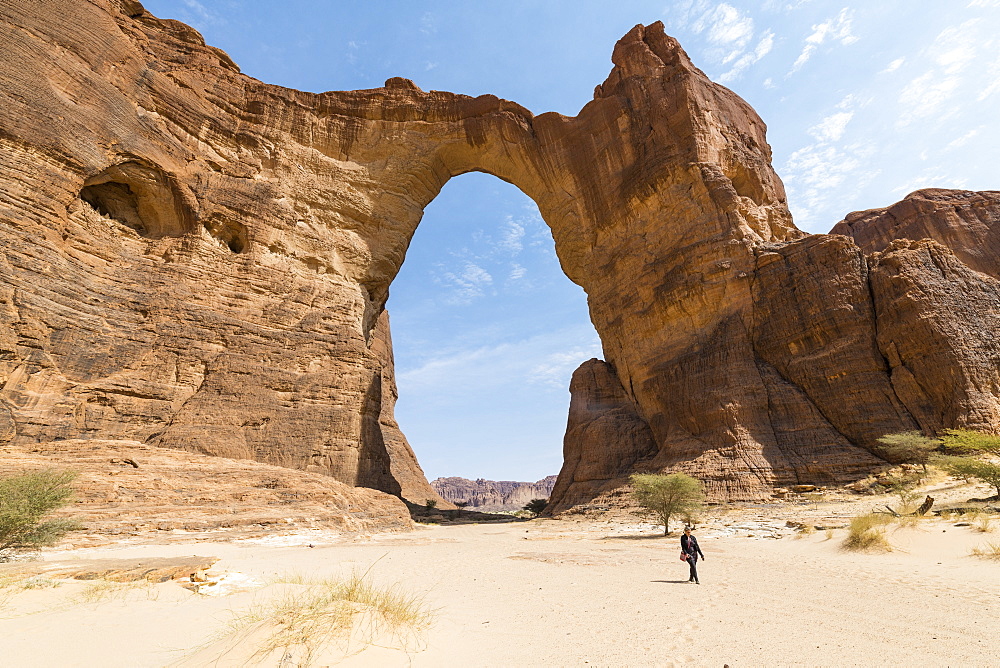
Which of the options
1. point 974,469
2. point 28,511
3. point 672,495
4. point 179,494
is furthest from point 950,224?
point 28,511

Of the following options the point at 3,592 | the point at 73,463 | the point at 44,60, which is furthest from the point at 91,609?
the point at 44,60

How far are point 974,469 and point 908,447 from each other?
15.6 feet

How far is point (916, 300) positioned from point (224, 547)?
26107 millimetres

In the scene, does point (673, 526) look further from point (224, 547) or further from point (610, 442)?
point (224, 547)

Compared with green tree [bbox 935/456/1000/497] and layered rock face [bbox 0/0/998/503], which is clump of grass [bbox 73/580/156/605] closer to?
layered rock face [bbox 0/0/998/503]

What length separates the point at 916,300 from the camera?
19203 mm

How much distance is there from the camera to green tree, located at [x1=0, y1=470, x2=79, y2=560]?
23.5 ft

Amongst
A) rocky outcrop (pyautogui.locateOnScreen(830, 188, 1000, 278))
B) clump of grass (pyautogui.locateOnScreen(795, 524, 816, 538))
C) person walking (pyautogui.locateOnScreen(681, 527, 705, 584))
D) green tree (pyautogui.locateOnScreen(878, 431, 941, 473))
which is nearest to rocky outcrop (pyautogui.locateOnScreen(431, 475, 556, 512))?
rocky outcrop (pyautogui.locateOnScreen(830, 188, 1000, 278))

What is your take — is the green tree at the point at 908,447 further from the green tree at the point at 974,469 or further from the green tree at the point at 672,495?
→ the green tree at the point at 672,495

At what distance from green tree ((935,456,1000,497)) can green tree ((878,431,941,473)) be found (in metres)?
2.88

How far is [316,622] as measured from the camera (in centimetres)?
305

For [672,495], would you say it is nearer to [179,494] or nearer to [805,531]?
[805,531]

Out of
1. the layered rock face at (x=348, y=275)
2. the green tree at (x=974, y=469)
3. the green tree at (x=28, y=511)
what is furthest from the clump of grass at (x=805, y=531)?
the green tree at (x=28, y=511)

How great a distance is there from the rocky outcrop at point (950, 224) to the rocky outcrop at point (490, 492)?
85786 millimetres
